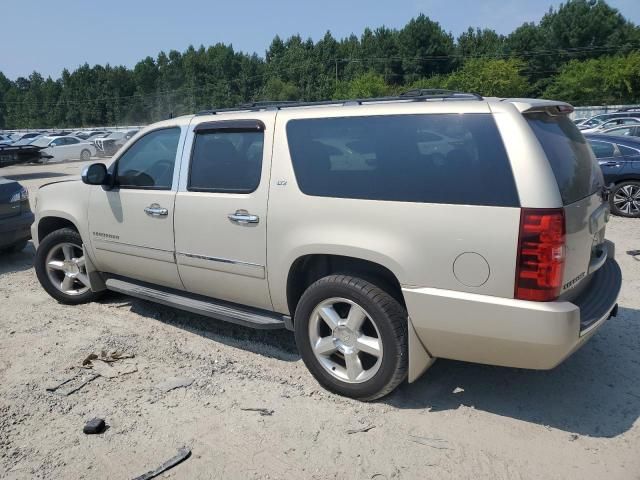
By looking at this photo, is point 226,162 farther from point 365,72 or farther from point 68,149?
point 365,72

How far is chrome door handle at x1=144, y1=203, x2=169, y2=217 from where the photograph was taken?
4402mm

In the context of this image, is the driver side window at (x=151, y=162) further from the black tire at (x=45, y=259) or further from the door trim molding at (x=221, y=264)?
the black tire at (x=45, y=259)

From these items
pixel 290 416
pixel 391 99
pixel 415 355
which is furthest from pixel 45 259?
pixel 415 355

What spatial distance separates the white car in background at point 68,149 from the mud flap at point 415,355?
2901cm

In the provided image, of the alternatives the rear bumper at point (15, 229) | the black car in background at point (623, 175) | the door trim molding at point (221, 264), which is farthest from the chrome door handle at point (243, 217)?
the black car in background at point (623, 175)

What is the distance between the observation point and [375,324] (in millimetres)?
3373

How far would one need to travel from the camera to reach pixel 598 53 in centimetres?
6481

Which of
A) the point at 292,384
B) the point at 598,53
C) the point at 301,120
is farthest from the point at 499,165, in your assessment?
the point at 598,53

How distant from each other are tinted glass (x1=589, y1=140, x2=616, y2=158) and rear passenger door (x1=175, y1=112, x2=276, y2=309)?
8327mm

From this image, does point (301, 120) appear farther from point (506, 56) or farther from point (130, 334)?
point (506, 56)

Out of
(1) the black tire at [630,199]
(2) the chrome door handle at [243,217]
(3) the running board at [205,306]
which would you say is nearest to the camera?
(2) the chrome door handle at [243,217]

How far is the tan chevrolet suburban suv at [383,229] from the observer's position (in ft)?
9.58

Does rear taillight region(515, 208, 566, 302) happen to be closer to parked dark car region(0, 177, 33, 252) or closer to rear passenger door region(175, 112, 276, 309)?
rear passenger door region(175, 112, 276, 309)

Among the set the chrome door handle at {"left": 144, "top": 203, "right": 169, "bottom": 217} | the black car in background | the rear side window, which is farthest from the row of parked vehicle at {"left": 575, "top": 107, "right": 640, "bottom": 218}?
the chrome door handle at {"left": 144, "top": 203, "right": 169, "bottom": 217}
